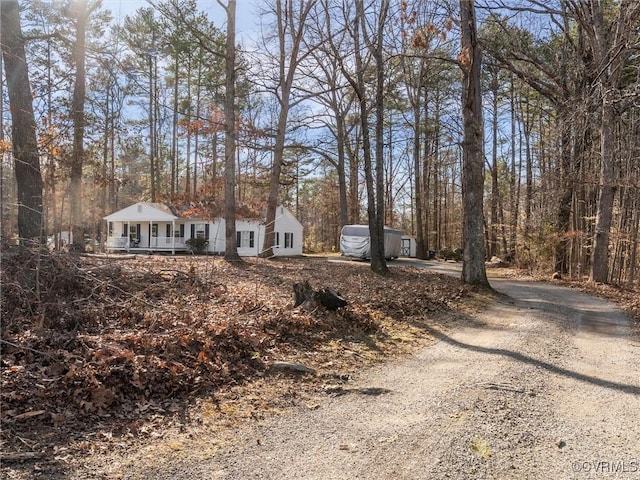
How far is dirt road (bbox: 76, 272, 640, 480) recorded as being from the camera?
2928 millimetres

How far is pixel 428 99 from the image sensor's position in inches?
1173

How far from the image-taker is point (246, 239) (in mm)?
29828

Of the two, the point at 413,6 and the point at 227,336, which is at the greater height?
the point at 413,6

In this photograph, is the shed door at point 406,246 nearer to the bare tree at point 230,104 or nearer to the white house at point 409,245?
the white house at point 409,245

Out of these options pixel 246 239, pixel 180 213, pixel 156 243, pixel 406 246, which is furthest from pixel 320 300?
pixel 406 246

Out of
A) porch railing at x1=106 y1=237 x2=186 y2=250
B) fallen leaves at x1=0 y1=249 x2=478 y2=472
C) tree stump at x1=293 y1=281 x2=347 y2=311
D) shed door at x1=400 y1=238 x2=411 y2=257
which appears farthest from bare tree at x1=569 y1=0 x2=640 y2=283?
porch railing at x1=106 y1=237 x2=186 y2=250

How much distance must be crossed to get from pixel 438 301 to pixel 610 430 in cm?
611

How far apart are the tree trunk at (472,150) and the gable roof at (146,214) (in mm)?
22523

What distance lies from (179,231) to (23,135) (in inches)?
875

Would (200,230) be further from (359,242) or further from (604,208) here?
(604,208)

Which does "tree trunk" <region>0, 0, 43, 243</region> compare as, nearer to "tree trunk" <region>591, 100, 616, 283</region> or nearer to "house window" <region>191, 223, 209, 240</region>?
"tree trunk" <region>591, 100, 616, 283</region>

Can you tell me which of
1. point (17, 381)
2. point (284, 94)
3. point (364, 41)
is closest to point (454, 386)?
point (17, 381)

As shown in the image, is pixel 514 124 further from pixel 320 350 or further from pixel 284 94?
pixel 320 350

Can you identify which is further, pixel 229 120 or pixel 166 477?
pixel 229 120
